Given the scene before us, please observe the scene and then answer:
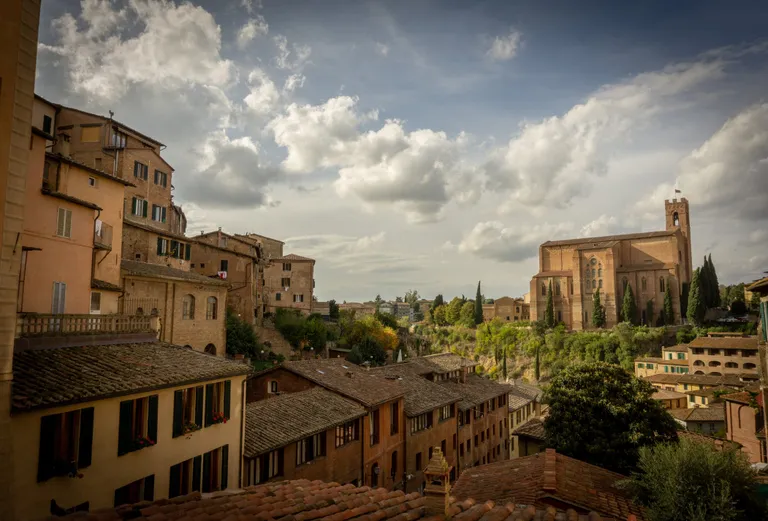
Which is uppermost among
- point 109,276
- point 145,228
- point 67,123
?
point 67,123

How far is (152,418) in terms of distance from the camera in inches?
472

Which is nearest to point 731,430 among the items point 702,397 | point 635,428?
point 635,428

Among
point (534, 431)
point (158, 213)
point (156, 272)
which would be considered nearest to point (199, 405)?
point (156, 272)

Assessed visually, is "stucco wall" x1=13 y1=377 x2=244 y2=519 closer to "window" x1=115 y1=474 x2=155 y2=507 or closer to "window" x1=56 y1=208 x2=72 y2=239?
"window" x1=115 y1=474 x2=155 y2=507

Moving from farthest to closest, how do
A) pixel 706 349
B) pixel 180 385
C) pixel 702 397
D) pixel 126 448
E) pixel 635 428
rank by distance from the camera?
pixel 706 349, pixel 702 397, pixel 635 428, pixel 180 385, pixel 126 448

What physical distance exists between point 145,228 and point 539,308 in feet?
265

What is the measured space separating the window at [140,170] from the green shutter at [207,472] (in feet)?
101

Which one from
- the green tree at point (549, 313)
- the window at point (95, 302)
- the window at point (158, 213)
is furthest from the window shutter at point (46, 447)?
the green tree at point (549, 313)

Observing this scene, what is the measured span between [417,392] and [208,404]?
18389 millimetres

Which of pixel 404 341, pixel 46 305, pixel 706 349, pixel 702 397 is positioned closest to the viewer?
pixel 46 305

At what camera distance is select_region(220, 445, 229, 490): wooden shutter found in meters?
14.8

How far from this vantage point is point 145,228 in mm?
33906

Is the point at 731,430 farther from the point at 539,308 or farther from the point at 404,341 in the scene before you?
the point at 539,308

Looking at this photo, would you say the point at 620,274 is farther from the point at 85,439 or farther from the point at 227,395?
the point at 85,439
